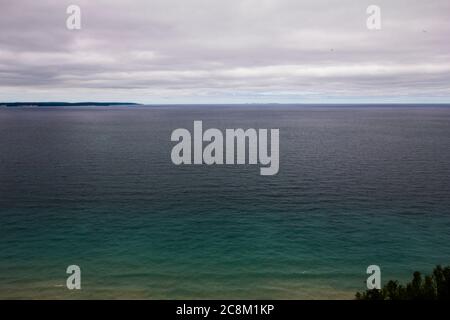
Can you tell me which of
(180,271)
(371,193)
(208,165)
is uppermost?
(208,165)

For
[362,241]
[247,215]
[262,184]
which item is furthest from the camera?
[262,184]

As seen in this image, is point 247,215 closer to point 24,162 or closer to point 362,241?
point 362,241

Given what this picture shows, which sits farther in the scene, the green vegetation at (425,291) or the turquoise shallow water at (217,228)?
the turquoise shallow water at (217,228)

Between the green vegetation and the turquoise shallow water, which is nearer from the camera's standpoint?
the green vegetation

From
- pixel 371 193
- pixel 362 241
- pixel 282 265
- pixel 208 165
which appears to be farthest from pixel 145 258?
pixel 208 165

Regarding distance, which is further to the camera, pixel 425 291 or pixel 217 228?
pixel 217 228

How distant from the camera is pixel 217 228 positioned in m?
58.8

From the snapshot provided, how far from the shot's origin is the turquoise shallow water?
1746 inches

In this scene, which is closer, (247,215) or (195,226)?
(195,226)

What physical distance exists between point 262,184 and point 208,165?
72.8ft

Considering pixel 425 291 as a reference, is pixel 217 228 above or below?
above

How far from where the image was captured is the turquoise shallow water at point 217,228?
44344 millimetres

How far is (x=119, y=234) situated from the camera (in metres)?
56.4

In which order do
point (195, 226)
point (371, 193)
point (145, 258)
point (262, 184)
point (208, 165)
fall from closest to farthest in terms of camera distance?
point (145, 258)
point (195, 226)
point (371, 193)
point (262, 184)
point (208, 165)
